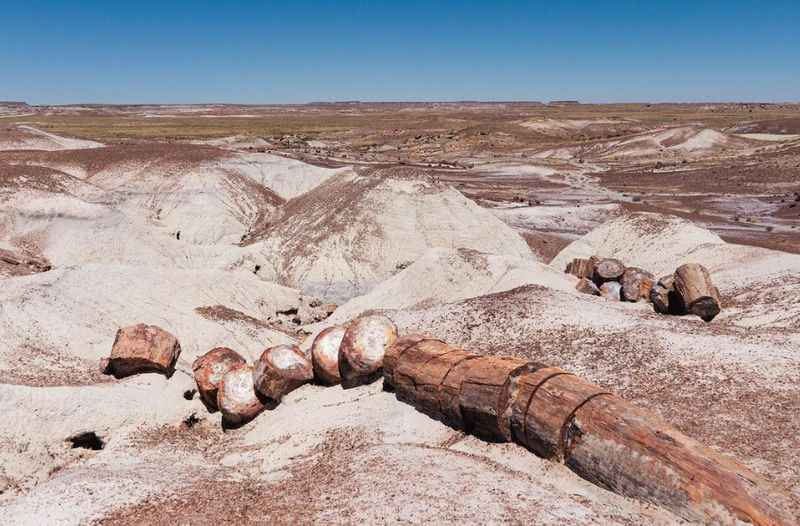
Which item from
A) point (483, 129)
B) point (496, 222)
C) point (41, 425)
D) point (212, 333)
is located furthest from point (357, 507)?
point (483, 129)

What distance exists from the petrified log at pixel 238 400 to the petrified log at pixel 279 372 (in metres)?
0.23

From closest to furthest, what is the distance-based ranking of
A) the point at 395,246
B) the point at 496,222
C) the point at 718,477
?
the point at 718,477 → the point at 395,246 → the point at 496,222

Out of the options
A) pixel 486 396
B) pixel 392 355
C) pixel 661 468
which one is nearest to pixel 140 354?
pixel 392 355

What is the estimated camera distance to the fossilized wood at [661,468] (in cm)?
758

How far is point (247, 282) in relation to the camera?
2739 centimetres

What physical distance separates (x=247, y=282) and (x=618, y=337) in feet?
59.8

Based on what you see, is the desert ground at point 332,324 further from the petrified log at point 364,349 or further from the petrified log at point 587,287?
the petrified log at point 587,287

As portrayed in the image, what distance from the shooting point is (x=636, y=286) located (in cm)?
2092

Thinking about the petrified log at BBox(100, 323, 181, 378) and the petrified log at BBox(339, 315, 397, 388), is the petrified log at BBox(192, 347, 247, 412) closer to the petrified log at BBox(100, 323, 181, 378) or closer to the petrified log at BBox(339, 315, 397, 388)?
the petrified log at BBox(100, 323, 181, 378)

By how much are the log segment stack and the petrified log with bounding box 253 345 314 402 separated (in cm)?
1202

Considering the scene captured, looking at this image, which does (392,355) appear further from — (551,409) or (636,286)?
(636,286)

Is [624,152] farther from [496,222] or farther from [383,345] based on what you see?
[383,345]

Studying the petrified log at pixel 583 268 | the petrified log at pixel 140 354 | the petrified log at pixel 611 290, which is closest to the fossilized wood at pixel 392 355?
the petrified log at pixel 140 354

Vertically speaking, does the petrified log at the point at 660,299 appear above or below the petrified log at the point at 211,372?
above
